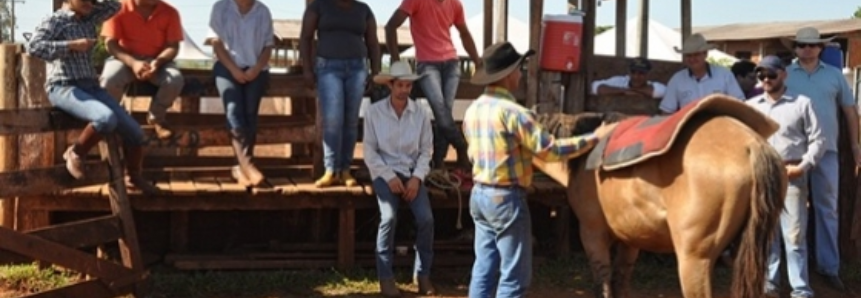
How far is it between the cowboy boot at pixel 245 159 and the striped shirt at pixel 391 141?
0.98 meters

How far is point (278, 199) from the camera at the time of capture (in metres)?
7.89

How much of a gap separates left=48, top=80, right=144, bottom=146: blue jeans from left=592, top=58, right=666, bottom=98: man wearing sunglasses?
431 cm

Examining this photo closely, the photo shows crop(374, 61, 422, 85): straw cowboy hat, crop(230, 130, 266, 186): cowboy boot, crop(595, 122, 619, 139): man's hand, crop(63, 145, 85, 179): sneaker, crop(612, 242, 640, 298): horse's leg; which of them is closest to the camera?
crop(595, 122, 619, 139): man's hand

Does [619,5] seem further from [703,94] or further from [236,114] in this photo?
[236,114]

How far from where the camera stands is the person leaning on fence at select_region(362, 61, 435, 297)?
7285mm

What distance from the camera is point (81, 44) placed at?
6633mm

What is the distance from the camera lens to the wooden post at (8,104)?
25.1 feet

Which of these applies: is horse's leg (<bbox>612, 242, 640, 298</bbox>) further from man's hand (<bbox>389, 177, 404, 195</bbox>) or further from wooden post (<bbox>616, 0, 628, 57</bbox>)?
wooden post (<bbox>616, 0, 628, 57</bbox>)

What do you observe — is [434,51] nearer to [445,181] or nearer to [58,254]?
[445,181]

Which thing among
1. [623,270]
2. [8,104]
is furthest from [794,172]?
[8,104]

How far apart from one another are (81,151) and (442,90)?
115 inches

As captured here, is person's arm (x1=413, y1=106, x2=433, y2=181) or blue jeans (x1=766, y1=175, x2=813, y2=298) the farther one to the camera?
blue jeans (x1=766, y1=175, x2=813, y2=298)

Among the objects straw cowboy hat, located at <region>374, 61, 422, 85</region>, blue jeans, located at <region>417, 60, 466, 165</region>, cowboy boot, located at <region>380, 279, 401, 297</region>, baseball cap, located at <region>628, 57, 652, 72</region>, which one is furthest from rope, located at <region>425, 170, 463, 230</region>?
baseball cap, located at <region>628, 57, 652, 72</region>

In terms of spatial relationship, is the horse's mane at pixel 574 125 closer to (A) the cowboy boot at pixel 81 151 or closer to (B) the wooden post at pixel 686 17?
(A) the cowboy boot at pixel 81 151
